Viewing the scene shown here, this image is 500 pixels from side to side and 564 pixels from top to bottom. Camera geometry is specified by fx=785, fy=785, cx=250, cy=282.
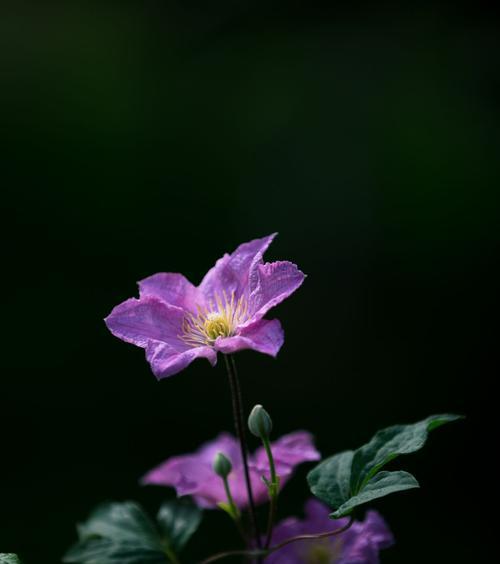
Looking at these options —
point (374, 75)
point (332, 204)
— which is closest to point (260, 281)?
point (332, 204)

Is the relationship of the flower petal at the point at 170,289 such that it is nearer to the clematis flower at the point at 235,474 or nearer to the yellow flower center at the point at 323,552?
the clematis flower at the point at 235,474

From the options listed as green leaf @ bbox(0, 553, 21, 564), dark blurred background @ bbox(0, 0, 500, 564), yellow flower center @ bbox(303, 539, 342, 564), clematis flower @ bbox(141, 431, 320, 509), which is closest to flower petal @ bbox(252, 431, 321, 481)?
clematis flower @ bbox(141, 431, 320, 509)

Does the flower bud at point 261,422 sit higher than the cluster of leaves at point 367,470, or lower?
higher

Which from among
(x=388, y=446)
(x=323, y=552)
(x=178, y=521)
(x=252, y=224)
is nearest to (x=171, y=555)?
(x=178, y=521)

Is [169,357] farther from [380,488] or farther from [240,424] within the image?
[380,488]

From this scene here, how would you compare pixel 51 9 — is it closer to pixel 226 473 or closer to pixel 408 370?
pixel 408 370

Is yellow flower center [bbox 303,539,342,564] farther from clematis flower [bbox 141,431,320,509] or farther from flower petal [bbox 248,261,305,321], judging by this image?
flower petal [bbox 248,261,305,321]

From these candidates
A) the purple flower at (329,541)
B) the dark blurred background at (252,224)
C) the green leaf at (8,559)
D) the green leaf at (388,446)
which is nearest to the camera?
the green leaf at (8,559)

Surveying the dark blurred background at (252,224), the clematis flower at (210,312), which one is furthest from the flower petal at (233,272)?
the dark blurred background at (252,224)
